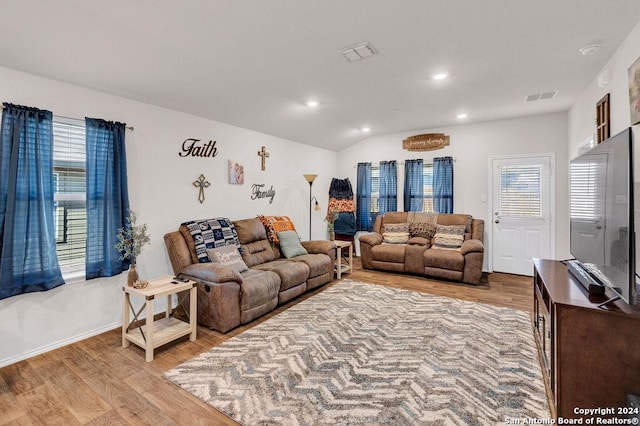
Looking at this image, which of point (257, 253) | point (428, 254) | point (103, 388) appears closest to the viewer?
point (103, 388)

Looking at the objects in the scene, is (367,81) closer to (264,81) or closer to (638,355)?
(264,81)

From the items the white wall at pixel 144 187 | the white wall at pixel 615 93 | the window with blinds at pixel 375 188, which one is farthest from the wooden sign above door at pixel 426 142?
the white wall at pixel 144 187

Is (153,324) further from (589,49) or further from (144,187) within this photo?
(589,49)

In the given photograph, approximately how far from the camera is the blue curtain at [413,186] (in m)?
5.52

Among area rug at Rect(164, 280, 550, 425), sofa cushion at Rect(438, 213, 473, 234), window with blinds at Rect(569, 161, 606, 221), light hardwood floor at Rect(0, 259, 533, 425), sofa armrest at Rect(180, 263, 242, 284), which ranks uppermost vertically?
window with blinds at Rect(569, 161, 606, 221)

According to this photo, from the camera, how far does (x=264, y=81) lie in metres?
3.04

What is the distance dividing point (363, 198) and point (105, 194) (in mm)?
4459

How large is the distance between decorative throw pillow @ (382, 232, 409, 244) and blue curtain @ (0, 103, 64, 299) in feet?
14.5

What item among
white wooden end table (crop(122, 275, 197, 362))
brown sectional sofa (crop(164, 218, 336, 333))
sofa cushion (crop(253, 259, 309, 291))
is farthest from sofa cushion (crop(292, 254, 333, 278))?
white wooden end table (crop(122, 275, 197, 362))

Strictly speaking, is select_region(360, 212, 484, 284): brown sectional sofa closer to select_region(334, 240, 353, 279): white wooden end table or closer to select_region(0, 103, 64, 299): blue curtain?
select_region(334, 240, 353, 279): white wooden end table

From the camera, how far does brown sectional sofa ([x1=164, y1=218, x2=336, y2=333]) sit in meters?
2.86

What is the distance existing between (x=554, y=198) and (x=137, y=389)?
A: 18.5 ft

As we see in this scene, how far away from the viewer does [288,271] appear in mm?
3549

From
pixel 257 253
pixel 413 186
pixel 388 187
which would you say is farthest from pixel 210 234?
pixel 413 186
